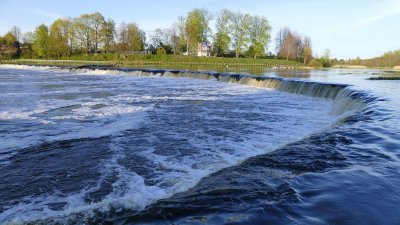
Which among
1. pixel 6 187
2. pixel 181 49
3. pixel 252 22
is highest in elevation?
pixel 252 22

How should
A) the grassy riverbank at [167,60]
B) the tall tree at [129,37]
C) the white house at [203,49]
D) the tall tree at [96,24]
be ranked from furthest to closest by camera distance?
1. the white house at [203,49]
2. the tall tree at [129,37]
3. the tall tree at [96,24]
4. the grassy riverbank at [167,60]

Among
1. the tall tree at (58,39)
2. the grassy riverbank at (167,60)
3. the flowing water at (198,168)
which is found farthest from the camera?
the tall tree at (58,39)

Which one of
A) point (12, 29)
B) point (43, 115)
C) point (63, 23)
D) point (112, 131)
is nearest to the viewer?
point (112, 131)

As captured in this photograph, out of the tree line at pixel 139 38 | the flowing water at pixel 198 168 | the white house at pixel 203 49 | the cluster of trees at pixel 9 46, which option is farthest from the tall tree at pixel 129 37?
the flowing water at pixel 198 168

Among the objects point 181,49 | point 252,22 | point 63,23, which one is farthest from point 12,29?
point 252,22

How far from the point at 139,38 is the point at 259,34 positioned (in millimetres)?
37226

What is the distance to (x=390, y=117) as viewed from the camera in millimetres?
12438

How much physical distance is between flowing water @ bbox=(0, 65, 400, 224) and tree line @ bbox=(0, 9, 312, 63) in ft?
278

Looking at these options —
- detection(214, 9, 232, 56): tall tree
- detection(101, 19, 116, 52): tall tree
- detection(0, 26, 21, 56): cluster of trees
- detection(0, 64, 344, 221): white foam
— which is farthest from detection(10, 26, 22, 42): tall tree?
detection(0, 64, 344, 221): white foam

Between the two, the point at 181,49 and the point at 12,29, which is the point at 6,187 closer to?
the point at 181,49

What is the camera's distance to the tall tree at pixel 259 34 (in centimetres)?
10056

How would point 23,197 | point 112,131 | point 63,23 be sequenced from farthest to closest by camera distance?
point 63,23, point 112,131, point 23,197

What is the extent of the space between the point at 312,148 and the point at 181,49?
10267cm

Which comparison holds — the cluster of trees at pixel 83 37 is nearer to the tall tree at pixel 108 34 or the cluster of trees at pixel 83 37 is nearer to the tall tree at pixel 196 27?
the tall tree at pixel 108 34
